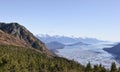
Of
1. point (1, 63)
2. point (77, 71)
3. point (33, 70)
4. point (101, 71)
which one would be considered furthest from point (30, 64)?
point (1, 63)

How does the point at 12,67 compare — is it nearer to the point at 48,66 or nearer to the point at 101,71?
the point at 101,71

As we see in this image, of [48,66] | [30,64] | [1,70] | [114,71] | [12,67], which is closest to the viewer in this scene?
[1,70]

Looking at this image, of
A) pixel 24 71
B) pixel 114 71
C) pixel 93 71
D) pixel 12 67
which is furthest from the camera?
pixel 93 71

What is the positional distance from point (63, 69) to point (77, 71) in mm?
10018

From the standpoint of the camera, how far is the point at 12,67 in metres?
102

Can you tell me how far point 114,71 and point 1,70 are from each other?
211 ft

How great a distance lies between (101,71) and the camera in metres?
129

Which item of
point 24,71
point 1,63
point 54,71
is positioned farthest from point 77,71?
point 1,63

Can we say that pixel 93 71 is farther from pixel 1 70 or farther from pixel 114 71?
pixel 1 70

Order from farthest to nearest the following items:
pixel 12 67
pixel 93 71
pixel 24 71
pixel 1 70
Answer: pixel 93 71, pixel 24 71, pixel 12 67, pixel 1 70

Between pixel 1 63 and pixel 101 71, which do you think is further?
pixel 101 71

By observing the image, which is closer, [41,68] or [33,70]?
[33,70]

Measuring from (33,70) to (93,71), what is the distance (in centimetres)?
3364

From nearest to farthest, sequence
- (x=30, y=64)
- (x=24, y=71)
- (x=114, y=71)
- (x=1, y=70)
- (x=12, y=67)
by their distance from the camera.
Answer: (x=1, y=70)
(x=12, y=67)
(x=24, y=71)
(x=114, y=71)
(x=30, y=64)
